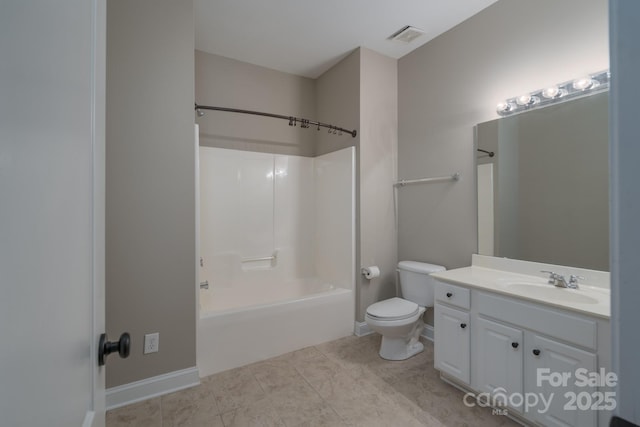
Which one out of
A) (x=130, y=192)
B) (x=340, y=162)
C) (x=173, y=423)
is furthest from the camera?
(x=340, y=162)

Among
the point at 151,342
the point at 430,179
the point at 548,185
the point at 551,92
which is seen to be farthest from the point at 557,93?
the point at 151,342

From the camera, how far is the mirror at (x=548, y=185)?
1711mm

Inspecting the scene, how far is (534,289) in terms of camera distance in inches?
71.0

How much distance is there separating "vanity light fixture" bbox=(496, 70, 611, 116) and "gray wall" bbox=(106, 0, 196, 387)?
2.32 metres

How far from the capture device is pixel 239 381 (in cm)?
208

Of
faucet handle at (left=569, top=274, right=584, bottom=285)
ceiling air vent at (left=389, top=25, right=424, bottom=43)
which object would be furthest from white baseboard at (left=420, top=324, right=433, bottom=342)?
ceiling air vent at (left=389, top=25, right=424, bottom=43)

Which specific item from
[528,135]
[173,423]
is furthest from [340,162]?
[173,423]

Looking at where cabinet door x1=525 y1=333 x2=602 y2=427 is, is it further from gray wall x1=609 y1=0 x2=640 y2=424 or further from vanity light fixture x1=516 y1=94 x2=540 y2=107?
vanity light fixture x1=516 y1=94 x2=540 y2=107

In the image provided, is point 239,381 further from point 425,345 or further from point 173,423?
point 425,345

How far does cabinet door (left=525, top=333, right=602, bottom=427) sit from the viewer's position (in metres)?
1.35

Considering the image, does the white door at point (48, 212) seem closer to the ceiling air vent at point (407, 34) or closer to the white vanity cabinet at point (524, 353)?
the white vanity cabinet at point (524, 353)

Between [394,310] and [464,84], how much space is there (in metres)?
2.00

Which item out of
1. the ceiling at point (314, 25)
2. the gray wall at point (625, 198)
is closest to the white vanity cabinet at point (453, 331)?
the gray wall at point (625, 198)

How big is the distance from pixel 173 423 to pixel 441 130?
2942mm
